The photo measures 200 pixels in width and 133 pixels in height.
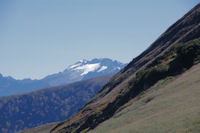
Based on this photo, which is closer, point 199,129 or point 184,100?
point 199,129

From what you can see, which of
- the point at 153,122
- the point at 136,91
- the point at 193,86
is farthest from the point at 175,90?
the point at 136,91

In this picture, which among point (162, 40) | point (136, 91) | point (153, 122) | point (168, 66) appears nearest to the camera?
point (153, 122)

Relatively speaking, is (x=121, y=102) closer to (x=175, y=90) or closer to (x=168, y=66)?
(x=168, y=66)

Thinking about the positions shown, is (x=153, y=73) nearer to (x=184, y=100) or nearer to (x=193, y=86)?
(x=193, y=86)

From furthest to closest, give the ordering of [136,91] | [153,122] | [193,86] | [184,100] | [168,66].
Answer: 1. [136,91]
2. [168,66]
3. [193,86]
4. [184,100]
5. [153,122]

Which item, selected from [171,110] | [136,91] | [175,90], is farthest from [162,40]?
[171,110]

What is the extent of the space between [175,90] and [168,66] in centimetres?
1669

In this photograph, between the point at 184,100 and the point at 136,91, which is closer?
the point at 184,100

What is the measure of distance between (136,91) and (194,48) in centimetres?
1496

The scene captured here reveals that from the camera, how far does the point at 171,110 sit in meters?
27.7

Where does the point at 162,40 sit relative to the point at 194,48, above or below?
above

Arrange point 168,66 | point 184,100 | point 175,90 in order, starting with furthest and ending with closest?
point 168,66
point 175,90
point 184,100

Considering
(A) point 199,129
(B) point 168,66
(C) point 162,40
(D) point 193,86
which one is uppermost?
(C) point 162,40

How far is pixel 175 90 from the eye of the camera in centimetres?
3494
